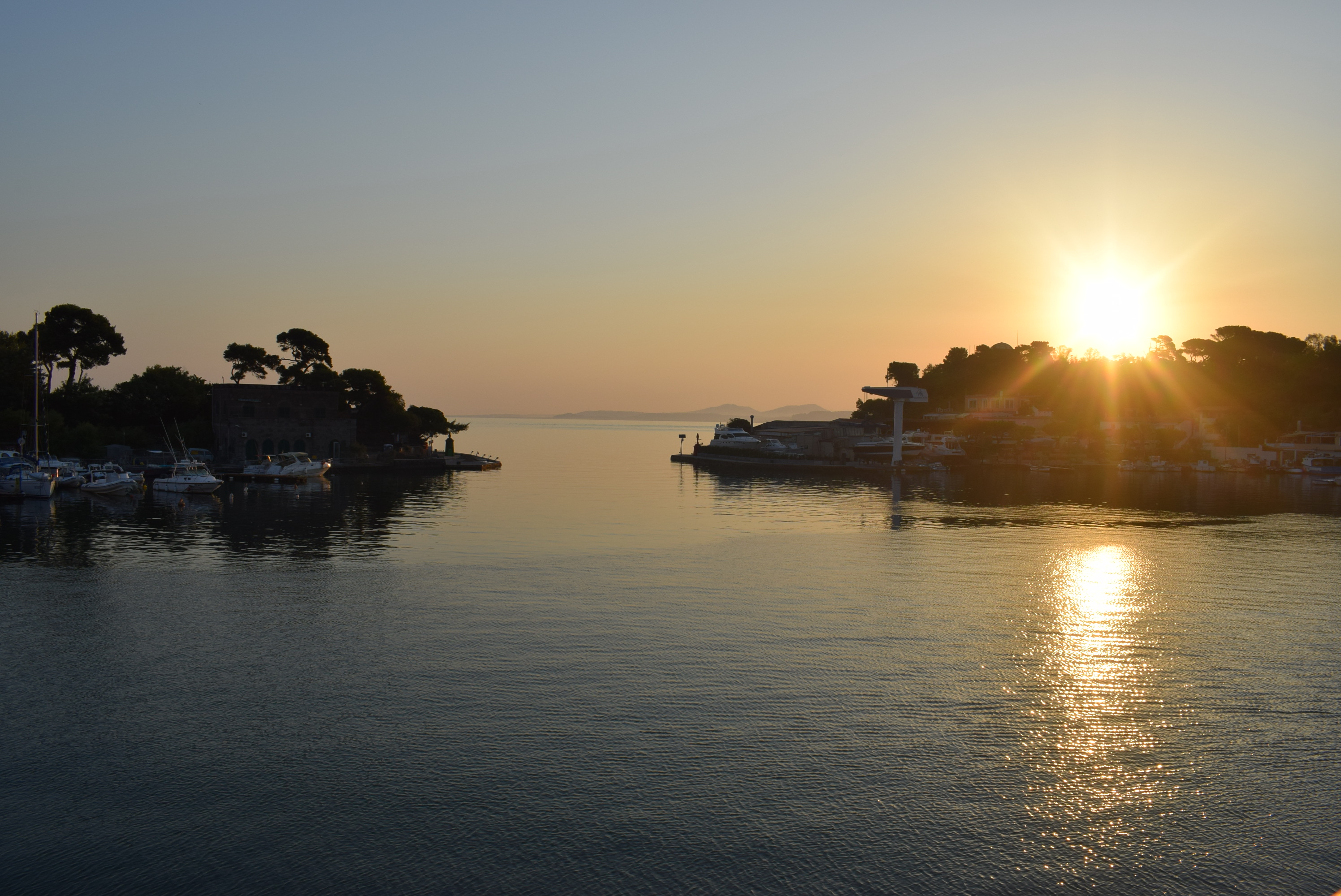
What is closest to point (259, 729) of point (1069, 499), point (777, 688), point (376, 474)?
point (777, 688)

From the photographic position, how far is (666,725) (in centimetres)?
1522

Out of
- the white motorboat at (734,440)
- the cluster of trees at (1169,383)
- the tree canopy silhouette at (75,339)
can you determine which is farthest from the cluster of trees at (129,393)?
the cluster of trees at (1169,383)

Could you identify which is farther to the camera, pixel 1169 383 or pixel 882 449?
pixel 1169 383

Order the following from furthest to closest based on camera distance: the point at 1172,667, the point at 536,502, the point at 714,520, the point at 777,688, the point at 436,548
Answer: the point at 536,502 → the point at 714,520 → the point at 436,548 → the point at 1172,667 → the point at 777,688

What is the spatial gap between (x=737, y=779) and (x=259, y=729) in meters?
8.06

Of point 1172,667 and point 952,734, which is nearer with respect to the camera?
point 952,734

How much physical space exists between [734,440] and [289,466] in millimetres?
69993

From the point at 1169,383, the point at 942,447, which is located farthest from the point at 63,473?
the point at 1169,383

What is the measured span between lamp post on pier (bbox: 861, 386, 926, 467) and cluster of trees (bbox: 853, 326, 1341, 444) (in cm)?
3080

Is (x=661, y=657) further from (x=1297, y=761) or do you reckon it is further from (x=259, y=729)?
(x=1297, y=761)

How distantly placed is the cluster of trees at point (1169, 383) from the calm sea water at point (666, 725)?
11020 cm

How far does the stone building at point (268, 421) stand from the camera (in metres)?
87.9

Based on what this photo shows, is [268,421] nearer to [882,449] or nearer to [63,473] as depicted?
[63,473]

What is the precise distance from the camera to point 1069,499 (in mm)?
67000
